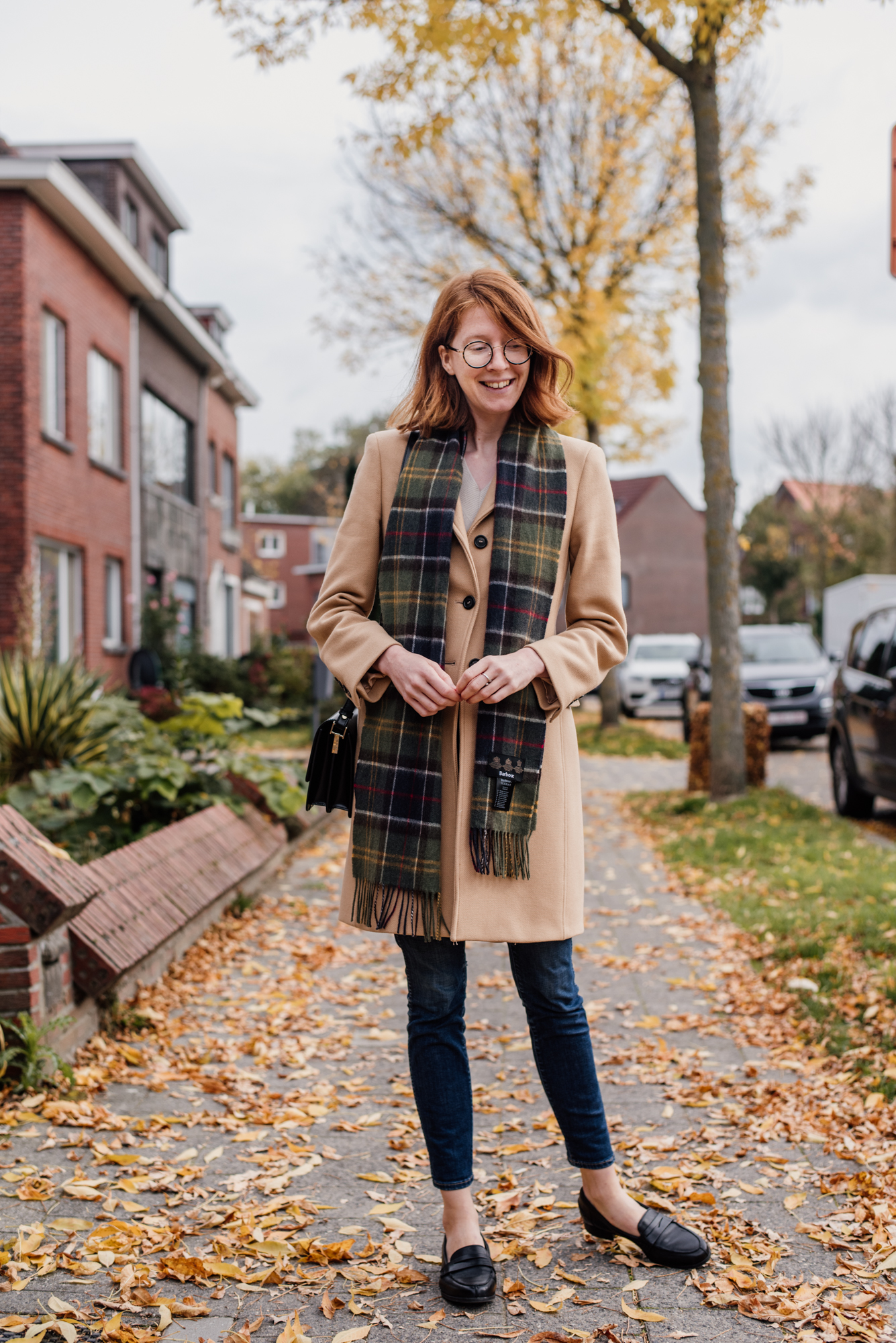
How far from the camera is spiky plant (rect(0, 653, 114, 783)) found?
647 centimetres

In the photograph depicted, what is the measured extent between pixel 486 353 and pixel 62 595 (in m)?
14.2

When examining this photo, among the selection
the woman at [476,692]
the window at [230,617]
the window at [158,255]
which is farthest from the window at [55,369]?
the woman at [476,692]

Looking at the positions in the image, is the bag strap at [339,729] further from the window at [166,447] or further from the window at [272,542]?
the window at [272,542]

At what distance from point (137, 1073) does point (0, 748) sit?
10.7ft

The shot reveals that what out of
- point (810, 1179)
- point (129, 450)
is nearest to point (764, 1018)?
point (810, 1179)

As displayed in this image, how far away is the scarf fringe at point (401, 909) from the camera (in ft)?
7.72

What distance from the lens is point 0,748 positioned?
6527mm

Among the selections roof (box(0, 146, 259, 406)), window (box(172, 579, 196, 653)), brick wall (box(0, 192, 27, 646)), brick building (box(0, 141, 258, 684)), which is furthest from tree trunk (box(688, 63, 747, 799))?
window (box(172, 579, 196, 653))

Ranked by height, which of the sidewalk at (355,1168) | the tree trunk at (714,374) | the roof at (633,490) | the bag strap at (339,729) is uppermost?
the roof at (633,490)

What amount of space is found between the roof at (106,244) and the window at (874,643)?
407 inches

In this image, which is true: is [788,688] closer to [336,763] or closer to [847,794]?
[847,794]

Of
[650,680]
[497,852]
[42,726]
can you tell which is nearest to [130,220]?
[650,680]

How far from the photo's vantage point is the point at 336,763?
2.53m

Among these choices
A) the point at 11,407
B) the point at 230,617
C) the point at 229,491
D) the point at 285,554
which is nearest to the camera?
the point at 11,407
